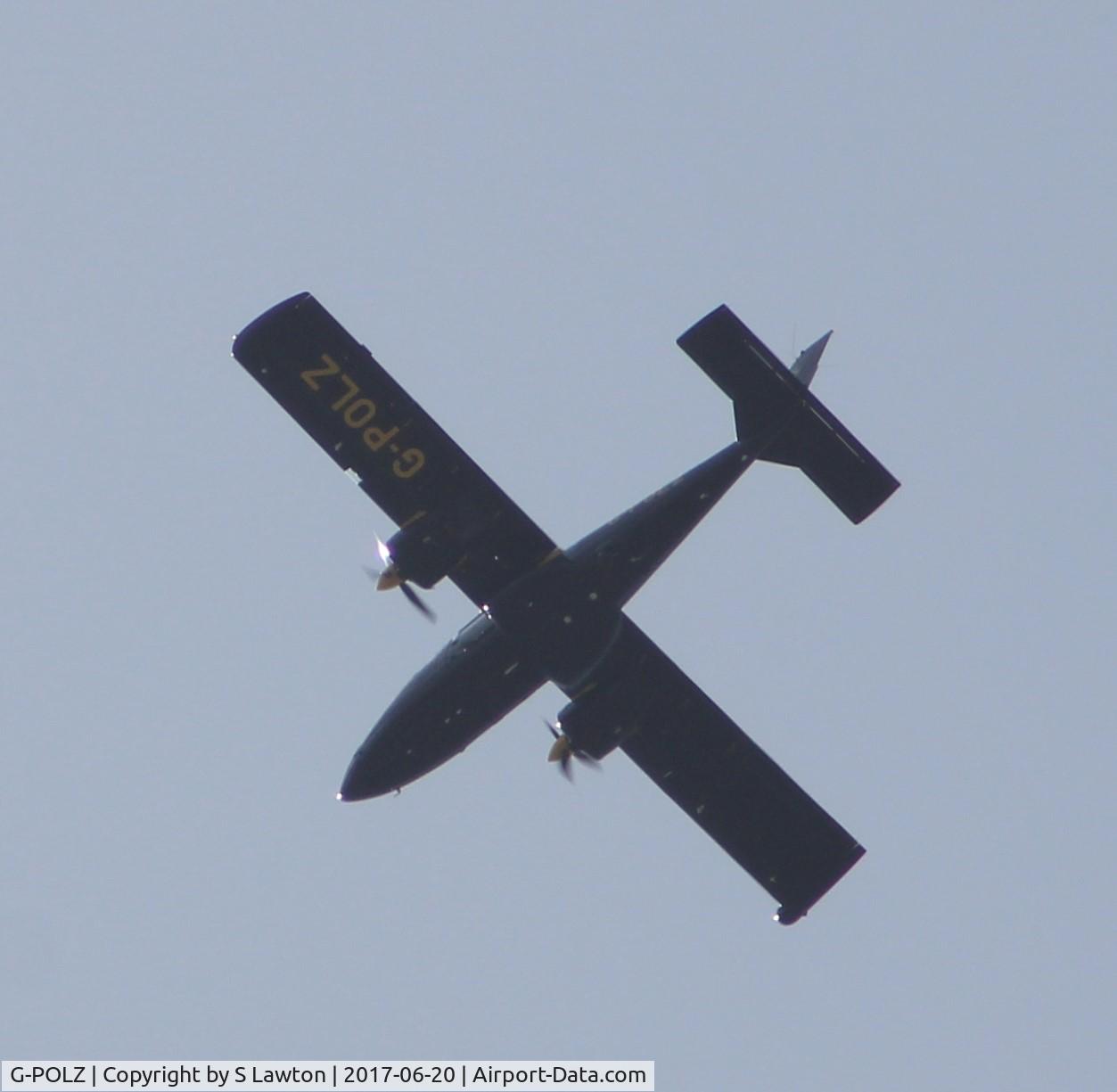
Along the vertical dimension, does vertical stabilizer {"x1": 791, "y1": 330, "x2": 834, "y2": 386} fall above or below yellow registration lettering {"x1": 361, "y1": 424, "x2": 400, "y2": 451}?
below

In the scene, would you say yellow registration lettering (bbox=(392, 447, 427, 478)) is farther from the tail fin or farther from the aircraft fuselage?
the tail fin

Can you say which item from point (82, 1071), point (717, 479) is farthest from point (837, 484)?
point (82, 1071)

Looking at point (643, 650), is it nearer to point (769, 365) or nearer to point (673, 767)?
point (673, 767)

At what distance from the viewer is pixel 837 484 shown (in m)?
45.3

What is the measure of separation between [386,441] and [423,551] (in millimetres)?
2443

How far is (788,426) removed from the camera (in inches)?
1777

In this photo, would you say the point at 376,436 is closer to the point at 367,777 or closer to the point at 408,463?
the point at 408,463

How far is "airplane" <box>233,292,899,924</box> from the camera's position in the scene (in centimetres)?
4444

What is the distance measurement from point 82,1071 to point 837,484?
64.2 feet

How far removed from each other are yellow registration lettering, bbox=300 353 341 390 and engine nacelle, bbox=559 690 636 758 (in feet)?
29.5

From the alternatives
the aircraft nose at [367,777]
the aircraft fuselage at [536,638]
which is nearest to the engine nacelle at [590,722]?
the aircraft fuselage at [536,638]

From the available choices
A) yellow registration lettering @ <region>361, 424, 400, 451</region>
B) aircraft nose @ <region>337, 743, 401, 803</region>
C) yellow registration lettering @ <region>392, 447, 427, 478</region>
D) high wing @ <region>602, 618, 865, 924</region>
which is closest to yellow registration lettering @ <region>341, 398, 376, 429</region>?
yellow registration lettering @ <region>361, 424, 400, 451</region>

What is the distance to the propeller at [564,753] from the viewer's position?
4653 centimetres

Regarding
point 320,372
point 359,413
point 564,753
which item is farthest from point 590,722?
point 320,372
